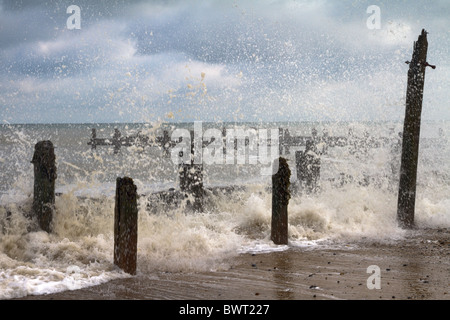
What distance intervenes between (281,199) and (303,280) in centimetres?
183

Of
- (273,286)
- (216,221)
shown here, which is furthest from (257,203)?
(273,286)

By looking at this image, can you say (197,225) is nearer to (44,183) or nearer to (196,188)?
(196,188)

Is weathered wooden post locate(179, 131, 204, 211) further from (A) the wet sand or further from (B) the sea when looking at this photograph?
(A) the wet sand

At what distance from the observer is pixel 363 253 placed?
274 inches

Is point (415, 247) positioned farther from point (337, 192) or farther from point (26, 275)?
point (26, 275)

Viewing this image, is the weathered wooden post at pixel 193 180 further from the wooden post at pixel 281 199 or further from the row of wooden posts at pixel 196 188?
the wooden post at pixel 281 199

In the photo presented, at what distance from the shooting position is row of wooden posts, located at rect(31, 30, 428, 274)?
530 centimetres

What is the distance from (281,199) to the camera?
705cm

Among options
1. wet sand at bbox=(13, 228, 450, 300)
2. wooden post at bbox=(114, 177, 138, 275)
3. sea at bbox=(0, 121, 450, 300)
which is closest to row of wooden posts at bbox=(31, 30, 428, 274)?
wooden post at bbox=(114, 177, 138, 275)

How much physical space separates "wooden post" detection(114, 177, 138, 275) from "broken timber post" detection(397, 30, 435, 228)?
18.7 feet

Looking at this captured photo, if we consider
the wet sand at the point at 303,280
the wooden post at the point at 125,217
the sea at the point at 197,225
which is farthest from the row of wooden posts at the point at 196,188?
the wet sand at the point at 303,280

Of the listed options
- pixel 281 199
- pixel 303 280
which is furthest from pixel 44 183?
pixel 303 280
